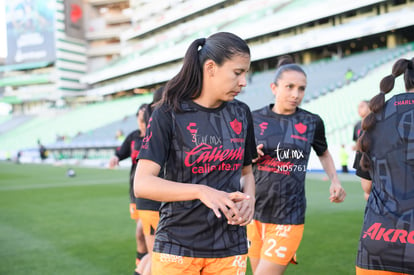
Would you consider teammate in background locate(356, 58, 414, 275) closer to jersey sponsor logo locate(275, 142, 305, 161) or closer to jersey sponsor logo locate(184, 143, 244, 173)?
jersey sponsor logo locate(184, 143, 244, 173)

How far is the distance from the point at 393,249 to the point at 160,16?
66316 mm

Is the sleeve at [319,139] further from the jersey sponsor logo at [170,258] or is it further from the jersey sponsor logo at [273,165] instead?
the jersey sponsor logo at [170,258]

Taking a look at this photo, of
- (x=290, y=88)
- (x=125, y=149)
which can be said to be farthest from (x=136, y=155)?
(x=290, y=88)

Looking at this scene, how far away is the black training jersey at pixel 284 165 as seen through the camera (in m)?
3.80

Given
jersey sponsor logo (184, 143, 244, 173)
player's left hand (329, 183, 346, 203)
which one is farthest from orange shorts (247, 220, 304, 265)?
jersey sponsor logo (184, 143, 244, 173)

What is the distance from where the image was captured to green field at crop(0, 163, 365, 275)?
5.73m

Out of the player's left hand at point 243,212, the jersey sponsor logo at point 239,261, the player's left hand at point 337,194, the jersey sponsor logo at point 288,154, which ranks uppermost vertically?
the jersey sponsor logo at point 288,154

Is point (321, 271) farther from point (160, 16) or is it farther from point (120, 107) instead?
point (160, 16)

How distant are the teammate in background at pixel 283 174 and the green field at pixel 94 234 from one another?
1.79 metres

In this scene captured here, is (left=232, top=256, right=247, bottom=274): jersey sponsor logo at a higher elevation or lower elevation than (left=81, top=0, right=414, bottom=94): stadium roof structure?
lower

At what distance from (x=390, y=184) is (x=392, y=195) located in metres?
0.06

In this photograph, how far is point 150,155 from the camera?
2211 millimetres

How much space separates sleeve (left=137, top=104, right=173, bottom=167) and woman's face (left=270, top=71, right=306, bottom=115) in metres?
1.81

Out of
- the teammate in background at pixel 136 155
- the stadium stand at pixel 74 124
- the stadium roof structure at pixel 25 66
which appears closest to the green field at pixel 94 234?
the teammate in background at pixel 136 155
